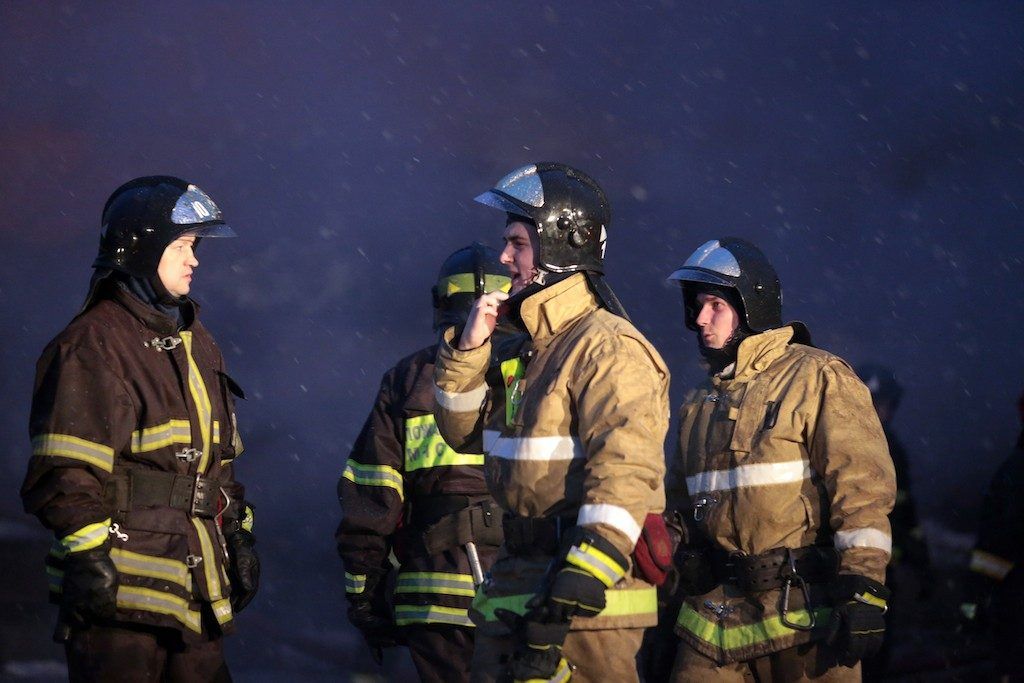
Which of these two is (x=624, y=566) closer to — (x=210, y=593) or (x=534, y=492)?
(x=534, y=492)

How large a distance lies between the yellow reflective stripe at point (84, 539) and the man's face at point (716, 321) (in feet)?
7.11

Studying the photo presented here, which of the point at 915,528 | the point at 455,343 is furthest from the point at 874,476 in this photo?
the point at 915,528

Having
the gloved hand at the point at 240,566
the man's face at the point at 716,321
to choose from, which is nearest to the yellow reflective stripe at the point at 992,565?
the man's face at the point at 716,321

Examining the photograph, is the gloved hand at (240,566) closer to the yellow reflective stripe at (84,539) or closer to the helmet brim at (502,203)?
the yellow reflective stripe at (84,539)

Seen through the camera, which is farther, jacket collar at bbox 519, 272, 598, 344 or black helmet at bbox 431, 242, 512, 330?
black helmet at bbox 431, 242, 512, 330

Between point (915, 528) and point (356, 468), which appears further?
point (915, 528)

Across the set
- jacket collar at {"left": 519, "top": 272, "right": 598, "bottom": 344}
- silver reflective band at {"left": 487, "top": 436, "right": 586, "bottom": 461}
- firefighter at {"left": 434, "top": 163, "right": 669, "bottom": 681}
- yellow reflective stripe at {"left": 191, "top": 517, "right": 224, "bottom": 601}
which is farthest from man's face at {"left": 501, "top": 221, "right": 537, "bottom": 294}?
yellow reflective stripe at {"left": 191, "top": 517, "right": 224, "bottom": 601}

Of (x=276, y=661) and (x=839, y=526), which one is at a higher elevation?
(x=839, y=526)

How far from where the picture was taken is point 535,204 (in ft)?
11.8

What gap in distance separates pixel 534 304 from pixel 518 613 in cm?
89

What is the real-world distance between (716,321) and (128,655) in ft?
7.46

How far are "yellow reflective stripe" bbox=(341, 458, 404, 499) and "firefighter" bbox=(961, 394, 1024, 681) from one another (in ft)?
8.08

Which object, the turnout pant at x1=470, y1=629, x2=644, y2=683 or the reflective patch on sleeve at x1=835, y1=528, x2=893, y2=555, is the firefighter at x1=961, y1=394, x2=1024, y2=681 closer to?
the reflective patch on sleeve at x1=835, y1=528, x2=893, y2=555

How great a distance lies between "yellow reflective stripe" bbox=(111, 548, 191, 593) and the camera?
11.8ft
